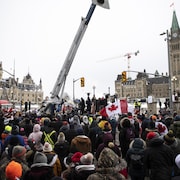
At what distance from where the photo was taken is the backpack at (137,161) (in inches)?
218

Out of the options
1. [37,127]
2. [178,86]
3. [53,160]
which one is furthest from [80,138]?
[178,86]

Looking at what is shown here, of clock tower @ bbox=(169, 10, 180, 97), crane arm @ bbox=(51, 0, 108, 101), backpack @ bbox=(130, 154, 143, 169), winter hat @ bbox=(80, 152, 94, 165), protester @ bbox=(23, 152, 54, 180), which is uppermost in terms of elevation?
clock tower @ bbox=(169, 10, 180, 97)

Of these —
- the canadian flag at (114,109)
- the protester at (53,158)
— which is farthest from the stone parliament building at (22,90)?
the protester at (53,158)

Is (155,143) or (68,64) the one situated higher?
(68,64)

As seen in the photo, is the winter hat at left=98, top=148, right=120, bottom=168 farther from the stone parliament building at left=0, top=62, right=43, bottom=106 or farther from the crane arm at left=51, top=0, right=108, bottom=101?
the stone parliament building at left=0, top=62, right=43, bottom=106

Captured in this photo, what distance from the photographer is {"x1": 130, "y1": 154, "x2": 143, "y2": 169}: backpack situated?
5543 mm

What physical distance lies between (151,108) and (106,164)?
85.3ft

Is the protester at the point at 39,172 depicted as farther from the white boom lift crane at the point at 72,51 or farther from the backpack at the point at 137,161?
the white boom lift crane at the point at 72,51

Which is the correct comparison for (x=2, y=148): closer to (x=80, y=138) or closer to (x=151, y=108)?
(x=80, y=138)

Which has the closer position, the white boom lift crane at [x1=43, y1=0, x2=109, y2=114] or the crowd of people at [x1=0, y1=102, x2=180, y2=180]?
the crowd of people at [x1=0, y1=102, x2=180, y2=180]

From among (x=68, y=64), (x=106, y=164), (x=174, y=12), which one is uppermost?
(x=174, y=12)

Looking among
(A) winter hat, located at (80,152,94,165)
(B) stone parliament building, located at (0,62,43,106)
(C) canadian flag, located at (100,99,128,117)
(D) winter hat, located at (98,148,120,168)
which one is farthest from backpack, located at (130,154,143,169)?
(B) stone parliament building, located at (0,62,43,106)

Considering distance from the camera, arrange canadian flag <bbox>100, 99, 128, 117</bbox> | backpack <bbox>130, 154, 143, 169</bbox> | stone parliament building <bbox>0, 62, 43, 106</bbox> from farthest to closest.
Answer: stone parliament building <bbox>0, 62, 43, 106</bbox> < canadian flag <bbox>100, 99, 128, 117</bbox> < backpack <bbox>130, 154, 143, 169</bbox>

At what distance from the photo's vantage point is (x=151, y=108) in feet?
93.7
